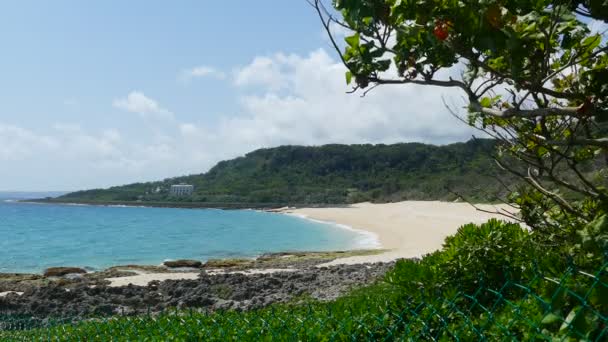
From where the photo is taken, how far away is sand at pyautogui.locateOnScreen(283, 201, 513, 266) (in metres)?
28.5

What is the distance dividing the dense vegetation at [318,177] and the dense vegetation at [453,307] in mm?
65405

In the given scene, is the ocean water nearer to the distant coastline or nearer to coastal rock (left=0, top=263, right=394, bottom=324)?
coastal rock (left=0, top=263, right=394, bottom=324)

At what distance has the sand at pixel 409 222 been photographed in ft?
93.6

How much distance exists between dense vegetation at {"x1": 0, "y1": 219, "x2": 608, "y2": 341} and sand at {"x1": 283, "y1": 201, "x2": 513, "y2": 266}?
66.5 ft

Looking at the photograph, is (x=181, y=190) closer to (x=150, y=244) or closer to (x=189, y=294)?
(x=150, y=244)

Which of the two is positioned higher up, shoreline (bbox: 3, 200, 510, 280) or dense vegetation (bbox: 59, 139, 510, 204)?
dense vegetation (bbox: 59, 139, 510, 204)

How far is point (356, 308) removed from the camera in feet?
13.2

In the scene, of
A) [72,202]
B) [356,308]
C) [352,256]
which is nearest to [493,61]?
[356,308]

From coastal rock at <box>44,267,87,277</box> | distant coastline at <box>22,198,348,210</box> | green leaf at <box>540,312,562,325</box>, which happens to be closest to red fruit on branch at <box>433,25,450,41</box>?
green leaf at <box>540,312,562,325</box>

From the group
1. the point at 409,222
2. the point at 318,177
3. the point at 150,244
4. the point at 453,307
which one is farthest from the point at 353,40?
the point at 318,177

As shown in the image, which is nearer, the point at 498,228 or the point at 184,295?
the point at 498,228

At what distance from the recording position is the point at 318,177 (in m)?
122

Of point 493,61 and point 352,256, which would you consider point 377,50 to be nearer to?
point 493,61

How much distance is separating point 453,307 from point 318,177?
11928 centimetres
